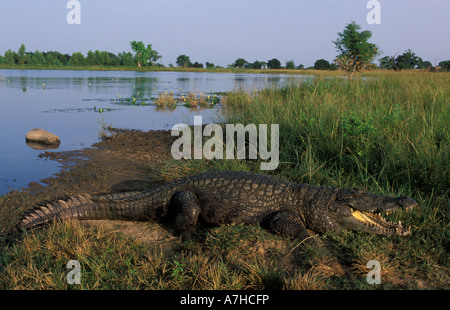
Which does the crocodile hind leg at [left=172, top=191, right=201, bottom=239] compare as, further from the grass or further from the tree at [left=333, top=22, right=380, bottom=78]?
the tree at [left=333, top=22, right=380, bottom=78]

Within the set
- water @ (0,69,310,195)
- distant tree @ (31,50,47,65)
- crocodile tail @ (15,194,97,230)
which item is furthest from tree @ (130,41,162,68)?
crocodile tail @ (15,194,97,230)

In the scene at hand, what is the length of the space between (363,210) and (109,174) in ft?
15.2

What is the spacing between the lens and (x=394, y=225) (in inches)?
141

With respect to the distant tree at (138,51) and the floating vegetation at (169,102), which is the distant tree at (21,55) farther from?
the floating vegetation at (169,102)

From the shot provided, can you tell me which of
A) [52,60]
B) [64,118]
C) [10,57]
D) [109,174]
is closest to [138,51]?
[52,60]

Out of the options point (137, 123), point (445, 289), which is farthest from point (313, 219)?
point (137, 123)

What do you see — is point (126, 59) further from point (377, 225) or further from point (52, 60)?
point (377, 225)

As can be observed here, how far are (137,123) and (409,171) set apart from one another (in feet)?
31.6

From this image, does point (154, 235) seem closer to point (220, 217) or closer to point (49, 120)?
point (220, 217)

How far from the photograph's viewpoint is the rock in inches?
380

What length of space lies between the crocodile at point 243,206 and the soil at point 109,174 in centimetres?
23

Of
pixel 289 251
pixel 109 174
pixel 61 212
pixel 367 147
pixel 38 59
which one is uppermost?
pixel 38 59

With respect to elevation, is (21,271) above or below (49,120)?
below

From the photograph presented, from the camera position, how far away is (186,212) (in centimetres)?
412
